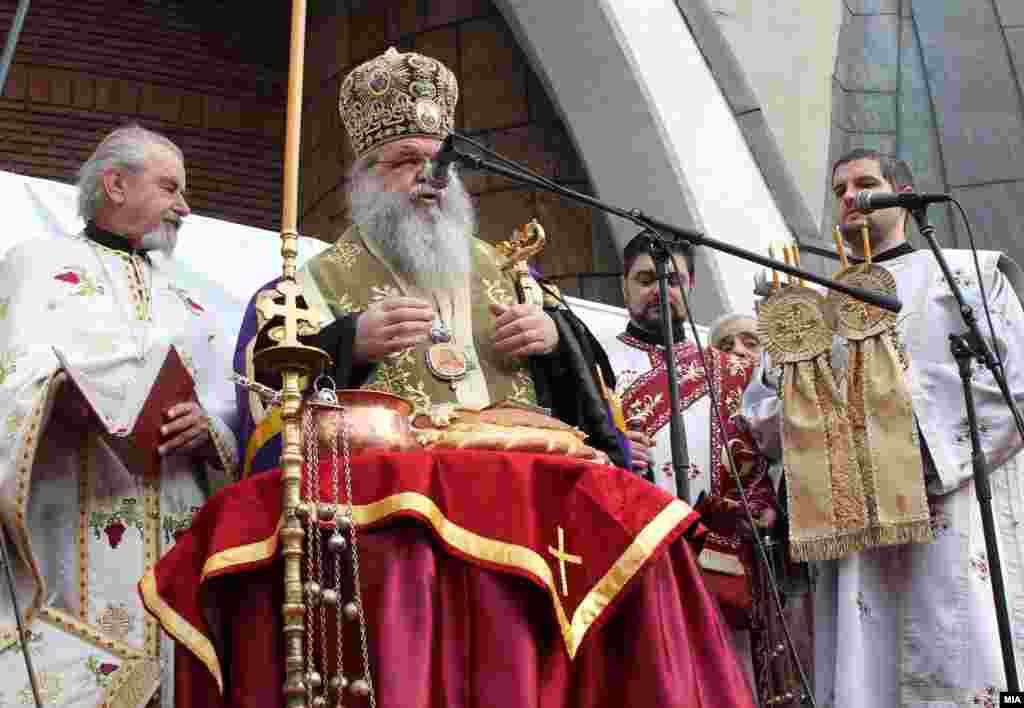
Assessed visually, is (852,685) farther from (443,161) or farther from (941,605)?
(443,161)

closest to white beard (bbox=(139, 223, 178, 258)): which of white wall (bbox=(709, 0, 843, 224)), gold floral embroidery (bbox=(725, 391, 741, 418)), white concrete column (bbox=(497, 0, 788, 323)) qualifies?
gold floral embroidery (bbox=(725, 391, 741, 418))

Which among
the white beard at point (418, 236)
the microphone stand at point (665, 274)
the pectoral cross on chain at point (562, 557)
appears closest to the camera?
the pectoral cross on chain at point (562, 557)

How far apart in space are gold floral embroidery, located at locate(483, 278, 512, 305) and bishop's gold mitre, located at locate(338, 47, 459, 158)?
44 centimetres

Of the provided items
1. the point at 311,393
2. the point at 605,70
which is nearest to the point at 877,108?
the point at 605,70

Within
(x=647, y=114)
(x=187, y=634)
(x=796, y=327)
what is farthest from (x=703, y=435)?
(x=647, y=114)

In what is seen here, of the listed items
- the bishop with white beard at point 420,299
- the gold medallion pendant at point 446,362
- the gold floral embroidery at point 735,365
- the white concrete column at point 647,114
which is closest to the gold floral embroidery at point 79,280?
the bishop with white beard at point 420,299

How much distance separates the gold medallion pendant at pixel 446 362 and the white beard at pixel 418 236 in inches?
10.2

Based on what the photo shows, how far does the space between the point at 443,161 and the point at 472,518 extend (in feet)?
2.83

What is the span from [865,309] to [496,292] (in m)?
1.10

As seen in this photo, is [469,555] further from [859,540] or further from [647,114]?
[647,114]

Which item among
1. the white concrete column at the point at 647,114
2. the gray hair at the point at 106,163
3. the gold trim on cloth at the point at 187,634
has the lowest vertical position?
the gold trim on cloth at the point at 187,634

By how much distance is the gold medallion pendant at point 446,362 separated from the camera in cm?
437

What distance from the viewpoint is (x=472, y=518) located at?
3.56 m

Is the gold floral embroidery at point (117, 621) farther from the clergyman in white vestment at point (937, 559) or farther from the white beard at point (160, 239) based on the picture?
the clergyman in white vestment at point (937, 559)
